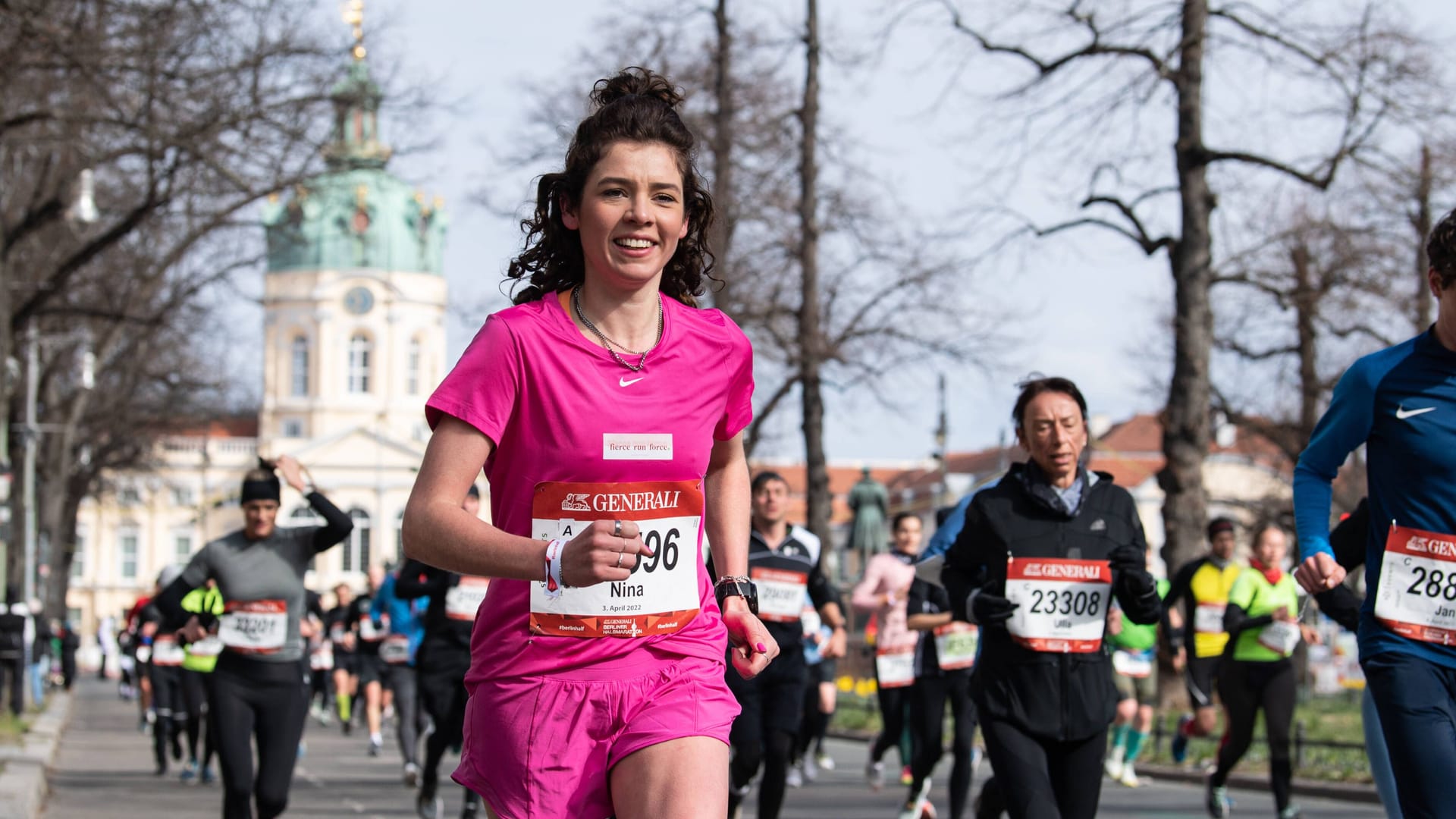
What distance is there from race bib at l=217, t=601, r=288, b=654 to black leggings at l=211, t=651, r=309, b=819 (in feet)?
0.22

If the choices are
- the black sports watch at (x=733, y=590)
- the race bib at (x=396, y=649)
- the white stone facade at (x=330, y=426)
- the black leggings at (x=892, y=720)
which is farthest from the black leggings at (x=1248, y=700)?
the white stone facade at (x=330, y=426)

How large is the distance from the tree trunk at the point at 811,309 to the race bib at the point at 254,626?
1832cm

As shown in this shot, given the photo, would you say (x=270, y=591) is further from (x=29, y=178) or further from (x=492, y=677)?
(x=29, y=178)

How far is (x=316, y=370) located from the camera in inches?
5089

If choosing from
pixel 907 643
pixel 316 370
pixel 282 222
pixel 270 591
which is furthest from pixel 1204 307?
pixel 316 370

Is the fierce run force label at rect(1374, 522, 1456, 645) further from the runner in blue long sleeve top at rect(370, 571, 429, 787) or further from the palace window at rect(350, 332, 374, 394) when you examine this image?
the palace window at rect(350, 332, 374, 394)

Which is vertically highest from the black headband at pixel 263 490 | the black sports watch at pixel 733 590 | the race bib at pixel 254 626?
the black headband at pixel 263 490

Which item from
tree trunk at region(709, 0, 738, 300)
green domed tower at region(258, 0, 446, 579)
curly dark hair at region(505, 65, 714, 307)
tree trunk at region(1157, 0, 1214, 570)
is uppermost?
green domed tower at region(258, 0, 446, 579)

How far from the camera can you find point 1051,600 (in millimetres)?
6727

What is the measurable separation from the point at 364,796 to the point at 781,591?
527 centimetres

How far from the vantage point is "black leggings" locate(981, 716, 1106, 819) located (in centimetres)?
645

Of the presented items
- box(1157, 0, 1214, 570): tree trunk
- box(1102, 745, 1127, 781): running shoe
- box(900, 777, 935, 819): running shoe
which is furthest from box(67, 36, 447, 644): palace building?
box(900, 777, 935, 819): running shoe

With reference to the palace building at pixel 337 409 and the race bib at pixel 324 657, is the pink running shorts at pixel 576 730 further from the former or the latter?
the palace building at pixel 337 409

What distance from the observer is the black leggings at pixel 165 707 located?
62.8 feet
